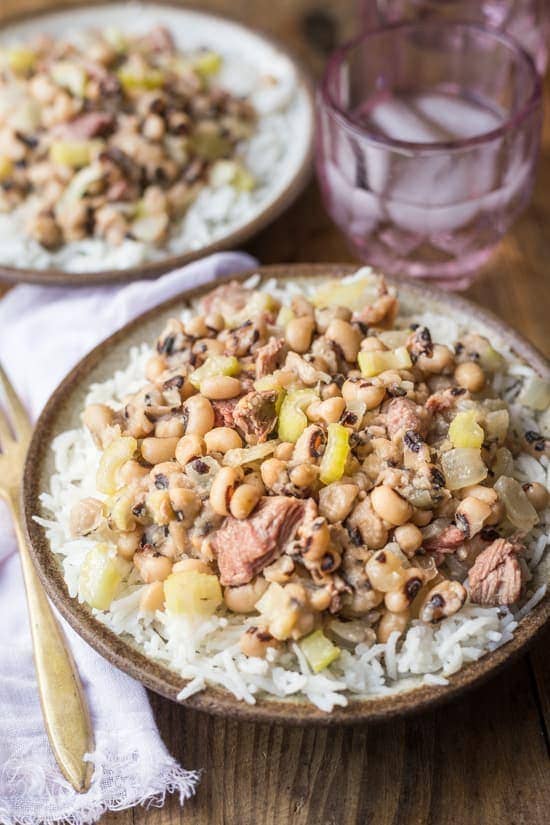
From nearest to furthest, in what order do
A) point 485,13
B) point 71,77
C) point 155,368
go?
point 155,368 < point 71,77 < point 485,13

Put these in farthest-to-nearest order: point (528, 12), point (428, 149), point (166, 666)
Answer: point (528, 12), point (428, 149), point (166, 666)

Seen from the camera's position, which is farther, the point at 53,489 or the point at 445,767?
the point at 53,489

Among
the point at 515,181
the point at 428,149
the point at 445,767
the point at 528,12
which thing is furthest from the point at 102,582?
the point at 528,12

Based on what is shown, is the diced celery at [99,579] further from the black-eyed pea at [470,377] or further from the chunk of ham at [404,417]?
the black-eyed pea at [470,377]

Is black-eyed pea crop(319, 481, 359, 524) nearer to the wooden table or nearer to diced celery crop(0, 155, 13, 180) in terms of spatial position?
the wooden table

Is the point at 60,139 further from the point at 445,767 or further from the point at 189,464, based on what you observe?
the point at 445,767

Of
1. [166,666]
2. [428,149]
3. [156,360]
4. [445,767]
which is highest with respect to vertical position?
[428,149]

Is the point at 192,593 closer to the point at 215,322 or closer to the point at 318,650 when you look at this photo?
the point at 318,650

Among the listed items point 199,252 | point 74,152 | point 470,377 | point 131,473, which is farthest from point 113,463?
point 74,152
